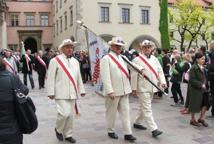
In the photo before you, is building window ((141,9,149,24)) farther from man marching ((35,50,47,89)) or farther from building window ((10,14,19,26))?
man marching ((35,50,47,89))

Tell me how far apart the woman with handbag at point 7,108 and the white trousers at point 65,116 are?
8.46ft

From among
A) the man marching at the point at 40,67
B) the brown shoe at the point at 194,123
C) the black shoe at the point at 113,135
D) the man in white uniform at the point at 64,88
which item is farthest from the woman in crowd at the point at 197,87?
the man marching at the point at 40,67

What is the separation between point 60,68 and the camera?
666 centimetres

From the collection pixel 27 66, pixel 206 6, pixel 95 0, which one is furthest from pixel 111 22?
pixel 27 66

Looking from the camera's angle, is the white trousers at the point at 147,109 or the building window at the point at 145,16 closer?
the white trousers at the point at 147,109

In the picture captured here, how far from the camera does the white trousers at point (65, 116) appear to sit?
21.2ft

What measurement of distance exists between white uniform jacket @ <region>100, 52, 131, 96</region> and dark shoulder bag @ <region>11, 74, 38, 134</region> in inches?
113

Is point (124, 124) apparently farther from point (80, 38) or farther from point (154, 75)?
point (80, 38)

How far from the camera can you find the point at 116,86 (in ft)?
22.1

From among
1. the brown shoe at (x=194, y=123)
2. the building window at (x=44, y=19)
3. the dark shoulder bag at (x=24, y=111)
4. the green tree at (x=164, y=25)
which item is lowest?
the brown shoe at (x=194, y=123)

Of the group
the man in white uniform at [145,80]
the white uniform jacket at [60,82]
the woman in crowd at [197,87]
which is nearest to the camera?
the white uniform jacket at [60,82]

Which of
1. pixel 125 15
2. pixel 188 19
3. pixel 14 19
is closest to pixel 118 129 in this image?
pixel 125 15

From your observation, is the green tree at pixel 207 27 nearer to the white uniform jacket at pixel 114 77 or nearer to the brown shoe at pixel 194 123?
the brown shoe at pixel 194 123

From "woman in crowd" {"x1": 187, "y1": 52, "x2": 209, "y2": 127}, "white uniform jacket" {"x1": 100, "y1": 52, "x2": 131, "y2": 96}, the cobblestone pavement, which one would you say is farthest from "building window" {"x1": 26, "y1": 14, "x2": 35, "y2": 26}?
"white uniform jacket" {"x1": 100, "y1": 52, "x2": 131, "y2": 96}
